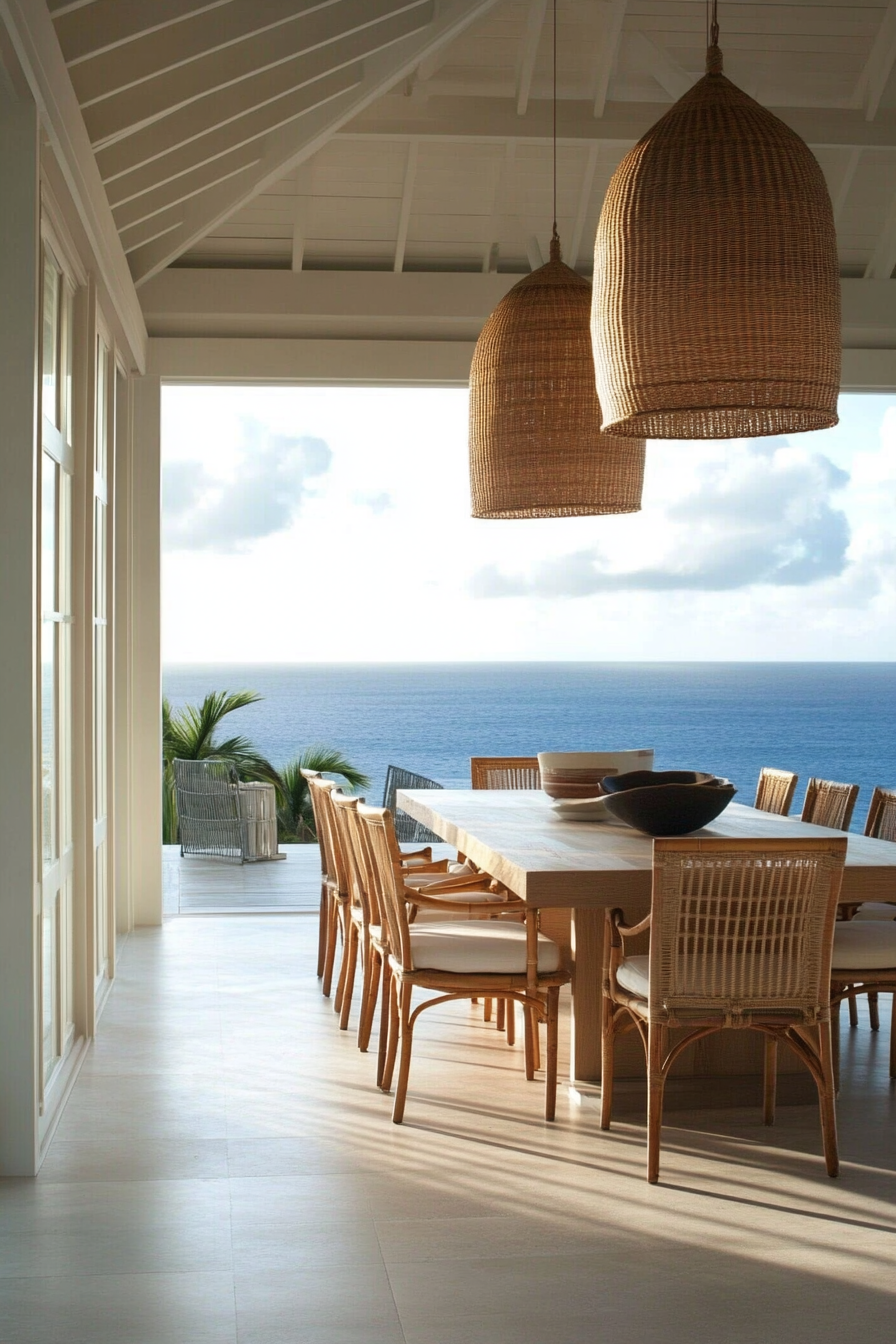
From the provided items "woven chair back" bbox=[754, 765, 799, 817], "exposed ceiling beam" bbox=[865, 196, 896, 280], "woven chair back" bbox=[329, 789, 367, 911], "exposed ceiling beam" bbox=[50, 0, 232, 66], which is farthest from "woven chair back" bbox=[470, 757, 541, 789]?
"exposed ceiling beam" bbox=[50, 0, 232, 66]

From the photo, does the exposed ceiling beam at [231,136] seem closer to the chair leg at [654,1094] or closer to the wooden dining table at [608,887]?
the wooden dining table at [608,887]

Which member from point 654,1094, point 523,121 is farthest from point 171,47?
point 654,1094

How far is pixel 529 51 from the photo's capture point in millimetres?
5863

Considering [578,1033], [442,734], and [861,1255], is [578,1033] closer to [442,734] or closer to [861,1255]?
[861,1255]

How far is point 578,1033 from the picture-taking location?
4.07 m

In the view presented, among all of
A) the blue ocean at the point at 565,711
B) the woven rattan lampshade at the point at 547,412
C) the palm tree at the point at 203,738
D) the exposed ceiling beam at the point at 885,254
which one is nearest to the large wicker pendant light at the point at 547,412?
the woven rattan lampshade at the point at 547,412

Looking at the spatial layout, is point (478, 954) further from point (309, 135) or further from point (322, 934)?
point (309, 135)

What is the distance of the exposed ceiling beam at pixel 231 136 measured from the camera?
494 centimetres

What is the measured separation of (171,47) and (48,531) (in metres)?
1.49

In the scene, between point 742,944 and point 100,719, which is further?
point 100,719

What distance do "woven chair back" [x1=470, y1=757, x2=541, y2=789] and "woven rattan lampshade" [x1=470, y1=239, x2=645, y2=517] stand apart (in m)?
1.88

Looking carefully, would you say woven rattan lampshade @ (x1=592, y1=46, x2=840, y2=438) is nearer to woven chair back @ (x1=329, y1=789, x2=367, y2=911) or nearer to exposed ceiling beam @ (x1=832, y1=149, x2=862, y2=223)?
woven chair back @ (x1=329, y1=789, x2=367, y2=911)

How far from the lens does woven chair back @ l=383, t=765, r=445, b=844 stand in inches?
320

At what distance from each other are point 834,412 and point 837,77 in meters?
3.64
